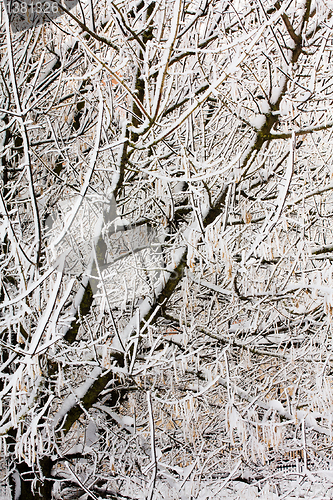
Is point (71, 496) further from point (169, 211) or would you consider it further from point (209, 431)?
point (169, 211)

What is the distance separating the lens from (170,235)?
2836mm

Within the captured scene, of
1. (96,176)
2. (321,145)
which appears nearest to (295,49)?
(321,145)

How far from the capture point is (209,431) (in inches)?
153

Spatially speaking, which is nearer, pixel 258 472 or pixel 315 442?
pixel 258 472

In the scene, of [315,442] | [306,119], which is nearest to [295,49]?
[306,119]

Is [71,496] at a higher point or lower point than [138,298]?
lower

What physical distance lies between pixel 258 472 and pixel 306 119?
3.75 meters

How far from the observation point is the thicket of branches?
202cm

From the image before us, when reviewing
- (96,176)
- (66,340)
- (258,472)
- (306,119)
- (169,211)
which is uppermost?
(306,119)

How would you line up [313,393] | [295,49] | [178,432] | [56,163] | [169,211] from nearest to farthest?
[295,49], [313,393], [169,211], [56,163], [178,432]

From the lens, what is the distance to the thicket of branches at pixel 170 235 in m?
2.02

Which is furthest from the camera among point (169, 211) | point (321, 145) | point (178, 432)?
point (178, 432)

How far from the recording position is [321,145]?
3561mm

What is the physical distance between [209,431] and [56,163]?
140 inches
